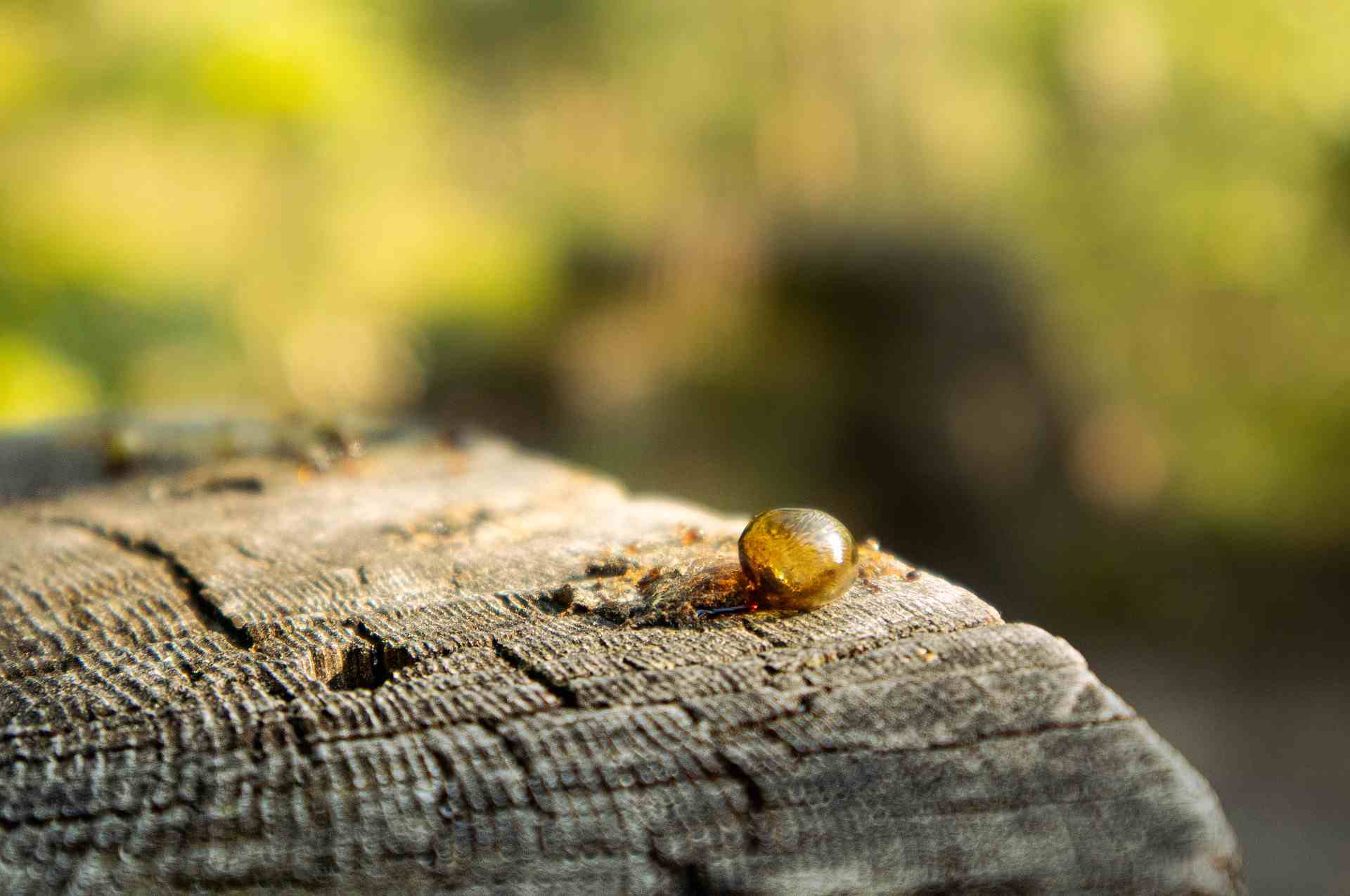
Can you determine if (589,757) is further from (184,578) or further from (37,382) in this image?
(37,382)

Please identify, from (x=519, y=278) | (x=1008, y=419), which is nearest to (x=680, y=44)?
(x=519, y=278)

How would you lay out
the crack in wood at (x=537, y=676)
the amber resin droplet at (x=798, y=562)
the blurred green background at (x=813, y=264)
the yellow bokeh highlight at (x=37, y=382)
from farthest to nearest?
the blurred green background at (x=813, y=264), the yellow bokeh highlight at (x=37, y=382), the amber resin droplet at (x=798, y=562), the crack in wood at (x=537, y=676)

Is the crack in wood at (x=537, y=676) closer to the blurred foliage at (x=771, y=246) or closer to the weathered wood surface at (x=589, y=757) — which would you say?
the weathered wood surface at (x=589, y=757)

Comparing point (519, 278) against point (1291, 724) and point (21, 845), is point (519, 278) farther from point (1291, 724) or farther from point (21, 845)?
point (21, 845)

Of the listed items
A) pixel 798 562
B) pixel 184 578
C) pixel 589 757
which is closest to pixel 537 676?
pixel 589 757

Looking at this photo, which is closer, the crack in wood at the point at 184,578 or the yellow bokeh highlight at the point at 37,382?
the crack in wood at the point at 184,578

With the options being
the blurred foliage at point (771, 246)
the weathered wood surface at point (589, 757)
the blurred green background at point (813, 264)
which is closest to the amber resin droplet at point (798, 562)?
the weathered wood surface at point (589, 757)

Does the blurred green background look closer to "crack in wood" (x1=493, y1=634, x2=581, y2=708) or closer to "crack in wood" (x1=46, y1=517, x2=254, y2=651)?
"crack in wood" (x1=46, y1=517, x2=254, y2=651)
